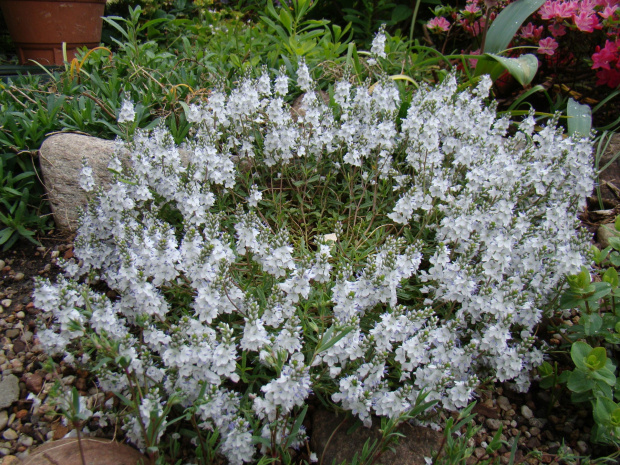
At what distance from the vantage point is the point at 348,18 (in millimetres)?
5656

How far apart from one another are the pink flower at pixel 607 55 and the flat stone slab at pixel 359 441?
3.36 metres

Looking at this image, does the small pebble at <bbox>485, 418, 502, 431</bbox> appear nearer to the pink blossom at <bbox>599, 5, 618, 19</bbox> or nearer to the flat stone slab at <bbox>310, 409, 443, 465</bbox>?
the flat stone slab at <bbox>310, 409, 443, 465</bbox>

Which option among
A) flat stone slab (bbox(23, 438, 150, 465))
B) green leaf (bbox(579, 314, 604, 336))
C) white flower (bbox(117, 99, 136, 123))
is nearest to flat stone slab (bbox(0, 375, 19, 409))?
flat stone slab (bbox(23, 438, 150, 465))

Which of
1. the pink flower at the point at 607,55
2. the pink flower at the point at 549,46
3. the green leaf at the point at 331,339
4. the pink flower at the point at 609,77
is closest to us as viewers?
the green leaf at the point at 331,339

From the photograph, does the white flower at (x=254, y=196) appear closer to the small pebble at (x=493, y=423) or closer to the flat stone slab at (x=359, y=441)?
the flat stone slab at (x=359, y=441)

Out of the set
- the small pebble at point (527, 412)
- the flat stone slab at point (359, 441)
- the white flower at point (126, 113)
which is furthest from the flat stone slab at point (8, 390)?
the small pebble at point (527, 412)

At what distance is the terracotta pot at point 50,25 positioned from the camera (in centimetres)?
471

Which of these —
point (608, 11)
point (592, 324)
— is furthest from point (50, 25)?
point (592, 324)

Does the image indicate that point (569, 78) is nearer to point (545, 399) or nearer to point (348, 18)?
point (348, 18)

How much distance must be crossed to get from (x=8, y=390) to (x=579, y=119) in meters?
4.20

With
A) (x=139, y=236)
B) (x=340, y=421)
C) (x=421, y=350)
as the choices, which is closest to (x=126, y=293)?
(x=139, y=236)

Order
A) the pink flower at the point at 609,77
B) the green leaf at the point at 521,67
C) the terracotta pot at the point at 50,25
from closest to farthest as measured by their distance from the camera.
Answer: the green leaf at the point at 521,67, the pink flower at the point at 609,77, the terracotta pot at the point at 50,25

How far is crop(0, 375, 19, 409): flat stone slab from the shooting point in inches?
88.2

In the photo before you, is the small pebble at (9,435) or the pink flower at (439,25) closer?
the small pebble at (9,435)
